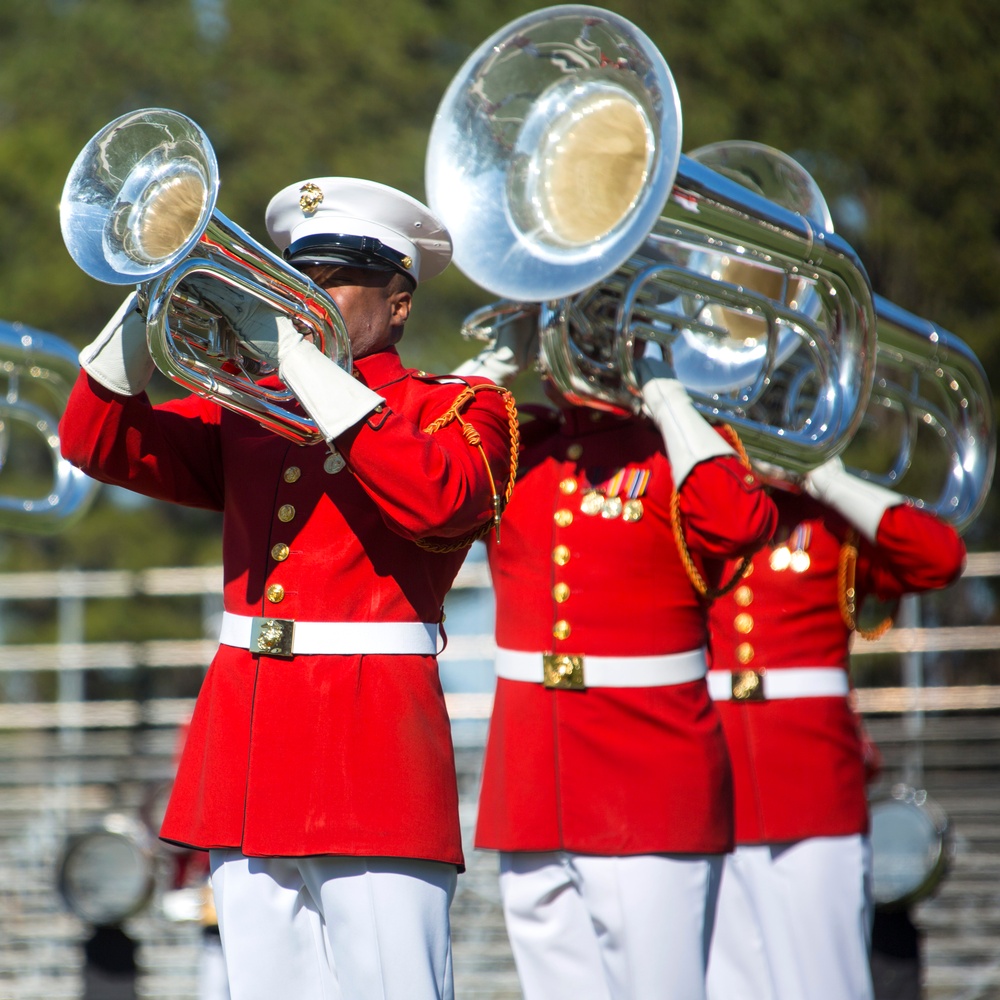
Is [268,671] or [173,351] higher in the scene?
[173,351]

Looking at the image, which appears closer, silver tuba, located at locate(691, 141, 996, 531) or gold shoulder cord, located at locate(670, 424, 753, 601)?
gold shoulder cord, located at locate(670, 424, 753, 601)

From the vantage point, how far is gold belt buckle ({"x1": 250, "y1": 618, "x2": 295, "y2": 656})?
276cm

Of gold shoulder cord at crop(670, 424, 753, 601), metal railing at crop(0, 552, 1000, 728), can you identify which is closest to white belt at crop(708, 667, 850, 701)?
gold shoulder cord at crop(670, 424, 753, 601)

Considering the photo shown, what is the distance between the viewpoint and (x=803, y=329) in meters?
3.92

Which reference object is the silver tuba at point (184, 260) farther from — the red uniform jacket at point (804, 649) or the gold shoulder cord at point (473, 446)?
the red uniform jacket at point (804, 649)

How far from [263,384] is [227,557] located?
1.08ft

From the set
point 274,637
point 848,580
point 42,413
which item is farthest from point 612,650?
point 42,413

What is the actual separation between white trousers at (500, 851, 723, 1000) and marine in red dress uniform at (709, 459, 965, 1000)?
651mm

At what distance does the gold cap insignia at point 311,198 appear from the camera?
2.91 m

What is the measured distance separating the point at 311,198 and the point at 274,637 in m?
0.79

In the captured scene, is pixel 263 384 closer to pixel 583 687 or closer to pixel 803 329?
pixel 583 687

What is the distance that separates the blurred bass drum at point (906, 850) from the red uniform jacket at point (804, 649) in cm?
71

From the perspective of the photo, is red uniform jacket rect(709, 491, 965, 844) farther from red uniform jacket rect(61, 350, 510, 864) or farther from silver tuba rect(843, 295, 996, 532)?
red uniform jacket rect(61, 350, 510, 864)

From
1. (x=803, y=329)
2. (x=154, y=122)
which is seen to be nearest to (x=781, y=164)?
(x=803, y=329)
